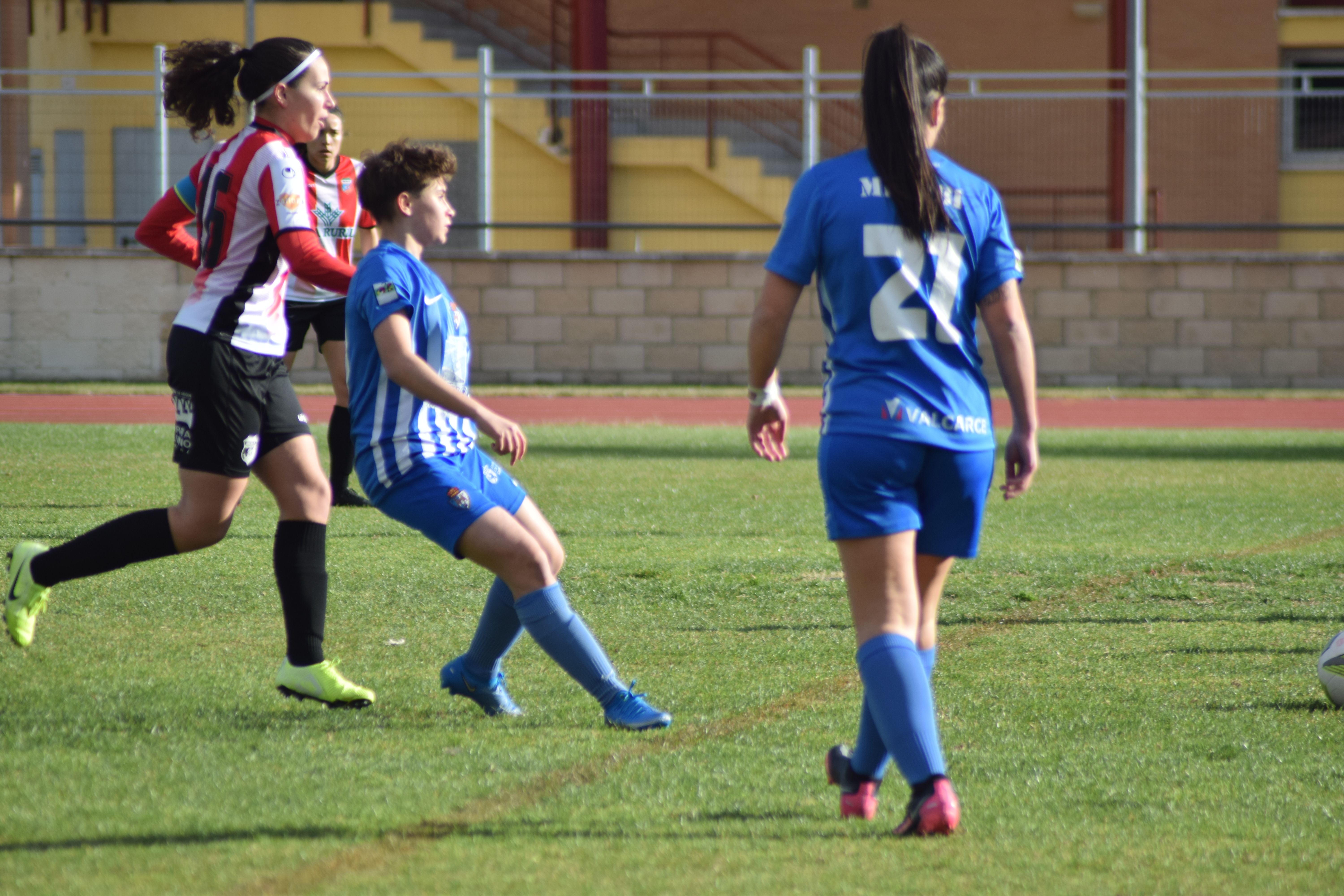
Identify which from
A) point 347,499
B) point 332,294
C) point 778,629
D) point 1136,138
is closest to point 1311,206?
point 1136,138

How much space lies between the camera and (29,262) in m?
18.5

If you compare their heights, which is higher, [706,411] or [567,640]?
[706,411]

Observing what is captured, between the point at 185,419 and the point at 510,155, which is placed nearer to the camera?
the point at 185,419

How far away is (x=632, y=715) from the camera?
4.06 meters

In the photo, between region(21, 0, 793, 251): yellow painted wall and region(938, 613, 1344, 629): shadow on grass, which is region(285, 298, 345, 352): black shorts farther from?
region(21, 0, 793, 251): yellow painted wall

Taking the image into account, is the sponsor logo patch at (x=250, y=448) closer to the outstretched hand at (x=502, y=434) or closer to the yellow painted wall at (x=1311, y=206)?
the outstretched hand at (x=502, y=434)

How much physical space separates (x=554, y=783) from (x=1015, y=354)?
1.49m

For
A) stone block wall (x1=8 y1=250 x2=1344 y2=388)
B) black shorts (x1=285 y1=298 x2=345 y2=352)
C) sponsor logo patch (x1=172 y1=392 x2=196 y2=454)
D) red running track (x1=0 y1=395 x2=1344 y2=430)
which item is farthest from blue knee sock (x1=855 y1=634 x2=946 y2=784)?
stone block wall (x1=8 y1=250 x2=1344 y2=388)

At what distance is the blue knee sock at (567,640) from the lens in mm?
3938

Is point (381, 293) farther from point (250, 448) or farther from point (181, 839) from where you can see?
point (181, 839)

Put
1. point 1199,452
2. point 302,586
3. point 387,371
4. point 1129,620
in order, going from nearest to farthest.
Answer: point 387,371 < point 302,586 < point 1129,620 < point 1199,452

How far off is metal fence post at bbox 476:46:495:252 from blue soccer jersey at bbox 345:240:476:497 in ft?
48.3

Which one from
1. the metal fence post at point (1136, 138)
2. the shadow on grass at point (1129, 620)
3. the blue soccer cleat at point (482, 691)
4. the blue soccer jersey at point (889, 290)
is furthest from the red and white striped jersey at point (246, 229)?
the metal fence post at point (1136, 138)

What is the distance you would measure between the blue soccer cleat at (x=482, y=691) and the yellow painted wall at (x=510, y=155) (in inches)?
561
